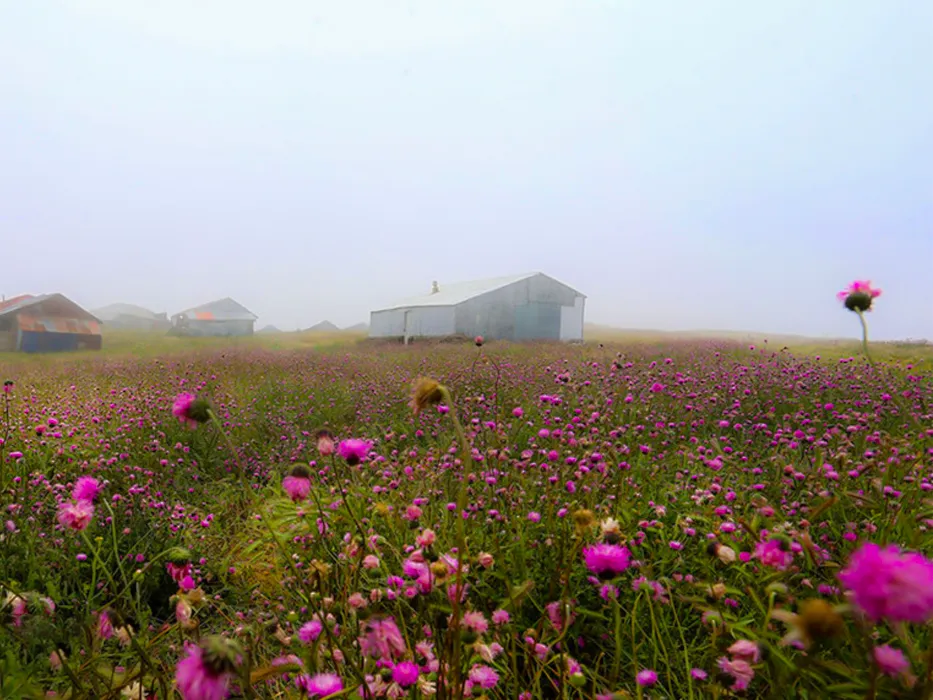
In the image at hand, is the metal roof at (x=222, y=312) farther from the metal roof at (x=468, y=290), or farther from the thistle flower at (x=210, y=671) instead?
the thistle flower at (x=210, y=671)

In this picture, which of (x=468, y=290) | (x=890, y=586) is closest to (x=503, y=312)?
(x=468, y=290)

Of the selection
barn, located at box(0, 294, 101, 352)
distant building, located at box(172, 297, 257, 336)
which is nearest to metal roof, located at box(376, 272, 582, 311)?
barn, located at box(0, 294, 101, 352)

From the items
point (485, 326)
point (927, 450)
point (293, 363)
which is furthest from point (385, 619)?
point (485, 326)

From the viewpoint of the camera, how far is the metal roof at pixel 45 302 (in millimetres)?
19641

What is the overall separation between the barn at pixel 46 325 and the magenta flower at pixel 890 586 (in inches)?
996

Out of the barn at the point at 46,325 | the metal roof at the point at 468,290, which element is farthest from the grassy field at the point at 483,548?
the barn at the point at 46,325

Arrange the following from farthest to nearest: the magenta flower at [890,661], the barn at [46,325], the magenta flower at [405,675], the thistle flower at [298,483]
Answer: the barn at [46,325], the thistle flower at [298,483], the magenta flower at [405,675], the magenta flower at [890,661]

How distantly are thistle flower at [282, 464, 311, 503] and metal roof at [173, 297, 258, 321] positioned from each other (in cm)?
3807

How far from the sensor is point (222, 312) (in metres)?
36.3

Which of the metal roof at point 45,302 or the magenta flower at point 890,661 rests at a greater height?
the metal roof at point 45,302

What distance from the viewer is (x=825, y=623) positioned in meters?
0.59

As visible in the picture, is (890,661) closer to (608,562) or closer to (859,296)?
(608,562)

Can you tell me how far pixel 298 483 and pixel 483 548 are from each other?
3.30 ft

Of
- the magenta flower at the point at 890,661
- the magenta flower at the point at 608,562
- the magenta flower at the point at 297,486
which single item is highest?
the magenta flower at the point at 297,486
